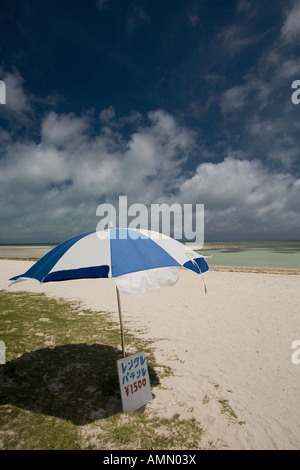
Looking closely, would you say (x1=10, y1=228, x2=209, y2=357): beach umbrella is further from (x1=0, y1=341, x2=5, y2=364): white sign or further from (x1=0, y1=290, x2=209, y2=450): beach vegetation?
(x1=0, y1=341, x2=5, y2=364): white sign

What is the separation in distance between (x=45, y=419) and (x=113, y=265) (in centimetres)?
294

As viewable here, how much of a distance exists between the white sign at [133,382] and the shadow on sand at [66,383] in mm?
283

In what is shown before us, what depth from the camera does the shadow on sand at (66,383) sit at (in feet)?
13.1

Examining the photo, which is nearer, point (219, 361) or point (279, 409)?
point (279, 409)

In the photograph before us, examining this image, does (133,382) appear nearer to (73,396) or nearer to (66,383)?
(73,396)

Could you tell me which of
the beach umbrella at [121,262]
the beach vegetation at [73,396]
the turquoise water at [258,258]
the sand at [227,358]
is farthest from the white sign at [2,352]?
the turquoise water at [258,258]

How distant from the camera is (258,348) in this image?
6.68 metres

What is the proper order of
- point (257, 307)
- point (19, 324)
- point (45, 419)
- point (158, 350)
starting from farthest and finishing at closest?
point (257, 307), point (19, 324), point (158, 350), point (45, 419)

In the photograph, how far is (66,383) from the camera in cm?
473

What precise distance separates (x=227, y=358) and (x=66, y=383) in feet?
13.4

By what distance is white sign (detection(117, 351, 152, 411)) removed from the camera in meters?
3.95

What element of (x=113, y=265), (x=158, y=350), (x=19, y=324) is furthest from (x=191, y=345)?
(x=19, y=324)

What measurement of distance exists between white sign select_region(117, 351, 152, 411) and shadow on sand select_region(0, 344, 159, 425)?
0.93 ft
